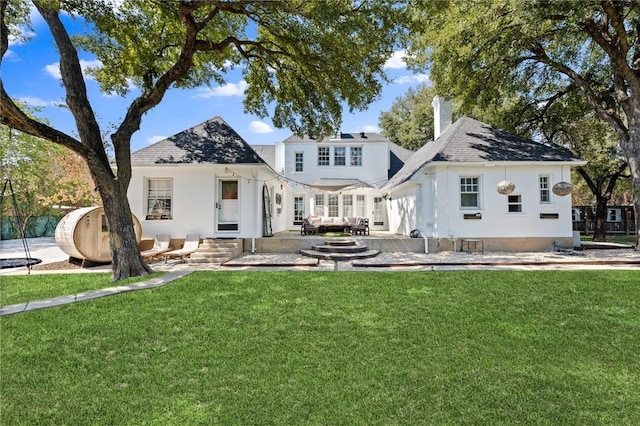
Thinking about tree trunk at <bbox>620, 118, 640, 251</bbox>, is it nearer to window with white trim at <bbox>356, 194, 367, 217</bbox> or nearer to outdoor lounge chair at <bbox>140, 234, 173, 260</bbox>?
window with white trim at <bbox>356, 194, 367, 217</bbox>

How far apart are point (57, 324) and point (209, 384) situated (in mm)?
3391

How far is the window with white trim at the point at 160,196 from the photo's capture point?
13.8m

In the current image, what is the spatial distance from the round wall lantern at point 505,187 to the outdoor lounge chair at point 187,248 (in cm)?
1195

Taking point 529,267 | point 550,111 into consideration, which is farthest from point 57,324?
point 550,111

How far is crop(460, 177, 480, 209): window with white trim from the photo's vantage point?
13859 millimetres

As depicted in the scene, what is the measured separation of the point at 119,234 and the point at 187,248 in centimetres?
416

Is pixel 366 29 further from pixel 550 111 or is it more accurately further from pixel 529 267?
pixel 550 111

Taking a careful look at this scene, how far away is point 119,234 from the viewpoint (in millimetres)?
8906

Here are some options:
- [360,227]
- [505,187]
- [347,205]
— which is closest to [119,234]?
[360,227]

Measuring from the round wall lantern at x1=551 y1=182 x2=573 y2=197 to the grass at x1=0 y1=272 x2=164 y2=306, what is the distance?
14391mm

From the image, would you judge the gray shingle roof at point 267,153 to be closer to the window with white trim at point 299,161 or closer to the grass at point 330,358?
the window with white trim at point 299,161

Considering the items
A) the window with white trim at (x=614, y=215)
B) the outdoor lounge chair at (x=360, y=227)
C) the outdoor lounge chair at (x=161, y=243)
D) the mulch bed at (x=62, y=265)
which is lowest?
the mulch bed at (x=62, y=265)

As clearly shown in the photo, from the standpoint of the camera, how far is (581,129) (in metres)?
20.2

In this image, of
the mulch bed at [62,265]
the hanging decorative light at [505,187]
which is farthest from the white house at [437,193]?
the mulch bed at [62,265]
